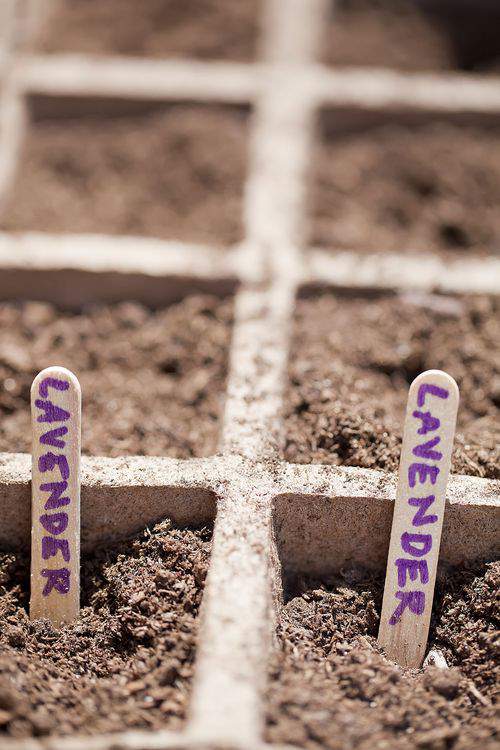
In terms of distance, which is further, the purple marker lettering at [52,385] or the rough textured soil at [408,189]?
the rough textured soil at [408,189]

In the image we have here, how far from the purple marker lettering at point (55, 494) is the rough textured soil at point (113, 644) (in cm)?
16

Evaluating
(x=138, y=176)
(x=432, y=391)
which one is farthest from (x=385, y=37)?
(x=432, y=391)

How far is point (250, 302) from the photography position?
6.78 ft

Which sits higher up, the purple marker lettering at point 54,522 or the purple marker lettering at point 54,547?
the purple marker lettering at point 54,522

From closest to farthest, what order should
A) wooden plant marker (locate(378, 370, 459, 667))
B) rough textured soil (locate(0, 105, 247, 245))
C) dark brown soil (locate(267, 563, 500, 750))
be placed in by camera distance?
dark brown soil (locate(267, 563, 500, 750))
wooden plant marker (locate(378, 370, 459, 667))
rough textured soil (locate(0, 105, 247, 245))

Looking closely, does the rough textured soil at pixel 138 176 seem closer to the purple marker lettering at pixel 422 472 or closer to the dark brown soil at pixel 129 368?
the dark brown soil at pixel 129 368

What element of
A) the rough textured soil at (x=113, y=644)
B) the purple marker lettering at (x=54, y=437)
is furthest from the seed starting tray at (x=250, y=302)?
the purple marker lettering at (x=54, y=437)

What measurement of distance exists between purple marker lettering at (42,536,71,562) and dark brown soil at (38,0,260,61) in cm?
241

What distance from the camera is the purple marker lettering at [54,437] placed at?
1.30 meters

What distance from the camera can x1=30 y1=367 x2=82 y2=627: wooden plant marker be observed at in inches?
50.4

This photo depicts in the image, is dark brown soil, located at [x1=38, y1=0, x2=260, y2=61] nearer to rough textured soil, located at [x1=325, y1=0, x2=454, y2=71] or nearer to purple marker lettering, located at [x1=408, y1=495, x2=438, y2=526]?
rough textured soil, located at [x1=325, y1=0, x2=454, y2=71]

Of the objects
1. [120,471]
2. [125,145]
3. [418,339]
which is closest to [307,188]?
[125,145]

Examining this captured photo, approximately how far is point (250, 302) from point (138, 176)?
93 cm

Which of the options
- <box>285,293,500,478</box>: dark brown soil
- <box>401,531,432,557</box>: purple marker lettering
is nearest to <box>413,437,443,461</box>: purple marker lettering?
<box>401,531,432,557</box>: purple marker lettering
